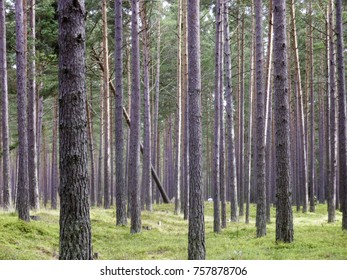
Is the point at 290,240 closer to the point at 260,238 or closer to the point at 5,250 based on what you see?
the point at 260,238

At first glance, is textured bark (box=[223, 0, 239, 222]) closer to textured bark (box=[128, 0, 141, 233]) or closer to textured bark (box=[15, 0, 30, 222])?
textured bark (box=[128, 0, 141, 233])

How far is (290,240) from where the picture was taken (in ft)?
32.6

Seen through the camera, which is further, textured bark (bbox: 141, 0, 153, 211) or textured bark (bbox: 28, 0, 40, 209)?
textured bark (bbox: 141, 0, 153, 211)

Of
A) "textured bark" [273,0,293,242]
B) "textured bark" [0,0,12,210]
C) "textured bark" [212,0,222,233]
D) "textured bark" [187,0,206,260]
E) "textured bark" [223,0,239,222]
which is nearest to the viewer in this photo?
"textured bark" [187,0,206,260]

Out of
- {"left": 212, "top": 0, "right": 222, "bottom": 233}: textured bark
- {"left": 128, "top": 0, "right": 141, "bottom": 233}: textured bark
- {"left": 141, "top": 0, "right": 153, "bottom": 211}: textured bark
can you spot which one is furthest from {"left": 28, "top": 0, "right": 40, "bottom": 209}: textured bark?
{"left": 212, "top": 0, "right": 222, "bottom": 233}: textured bark

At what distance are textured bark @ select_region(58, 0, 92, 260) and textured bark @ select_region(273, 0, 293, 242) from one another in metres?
5.56

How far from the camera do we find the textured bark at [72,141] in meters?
5.44

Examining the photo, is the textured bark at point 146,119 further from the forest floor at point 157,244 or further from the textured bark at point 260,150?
the textured bark at point 260,150

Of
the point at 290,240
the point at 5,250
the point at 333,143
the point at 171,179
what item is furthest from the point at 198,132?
the point at 171,179

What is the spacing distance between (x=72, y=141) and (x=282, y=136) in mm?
5771

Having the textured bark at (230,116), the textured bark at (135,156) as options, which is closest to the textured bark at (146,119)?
the textured bark at (230,116)

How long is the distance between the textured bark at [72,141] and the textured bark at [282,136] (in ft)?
18.3

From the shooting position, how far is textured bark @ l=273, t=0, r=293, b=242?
973cm

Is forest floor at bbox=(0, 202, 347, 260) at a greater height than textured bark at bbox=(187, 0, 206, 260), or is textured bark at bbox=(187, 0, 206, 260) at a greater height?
textured bark at bbox=(187, 0, 206, 260)
